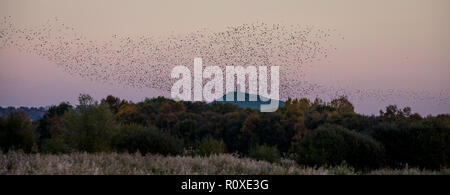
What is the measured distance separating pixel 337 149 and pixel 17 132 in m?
24.5

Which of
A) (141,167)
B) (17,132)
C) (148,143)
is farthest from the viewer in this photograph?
(17,132)

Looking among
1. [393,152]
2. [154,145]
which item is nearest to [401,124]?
[393,152]

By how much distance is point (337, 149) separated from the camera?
95.2 feet

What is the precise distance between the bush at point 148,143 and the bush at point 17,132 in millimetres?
9343

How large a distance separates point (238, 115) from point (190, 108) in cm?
2181

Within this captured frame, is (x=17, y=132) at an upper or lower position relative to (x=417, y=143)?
upper

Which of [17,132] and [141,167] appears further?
[17,132]

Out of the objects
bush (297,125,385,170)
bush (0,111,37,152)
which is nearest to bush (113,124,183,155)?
bush (297,125,385,170)

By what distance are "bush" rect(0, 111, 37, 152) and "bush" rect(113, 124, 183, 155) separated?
30.7ft

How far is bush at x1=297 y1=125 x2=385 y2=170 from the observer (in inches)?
1129

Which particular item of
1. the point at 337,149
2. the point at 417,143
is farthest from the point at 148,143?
the point at 417,143

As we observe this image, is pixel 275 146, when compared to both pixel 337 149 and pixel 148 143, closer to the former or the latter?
pixel 337 149
